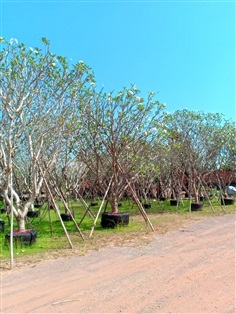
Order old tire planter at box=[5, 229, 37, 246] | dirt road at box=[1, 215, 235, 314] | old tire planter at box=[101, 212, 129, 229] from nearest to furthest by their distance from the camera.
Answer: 1. dirt road at box=[1, 215, 235, 314]
2. old tire planter at box=[5, 229, 37, 246]
3. old tire planter at box=[101, 212, 129, 229]

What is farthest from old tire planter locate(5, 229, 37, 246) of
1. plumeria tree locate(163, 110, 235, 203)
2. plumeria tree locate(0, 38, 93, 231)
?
plumeria tree locate(163, 110, 235, 203)

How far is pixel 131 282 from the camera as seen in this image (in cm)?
393

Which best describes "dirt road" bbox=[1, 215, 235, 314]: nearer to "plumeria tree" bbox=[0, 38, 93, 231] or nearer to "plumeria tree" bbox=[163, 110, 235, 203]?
"plumeria tree" bbox=[0, 38, 93, 231]

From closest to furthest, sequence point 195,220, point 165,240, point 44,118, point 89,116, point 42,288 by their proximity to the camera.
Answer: point 42,288 < point 165,240 < point 44,118 < point 89,116 < point 195,220

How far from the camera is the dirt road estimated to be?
10.6ft

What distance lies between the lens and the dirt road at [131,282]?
10.6ft

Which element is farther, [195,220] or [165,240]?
[195,220]

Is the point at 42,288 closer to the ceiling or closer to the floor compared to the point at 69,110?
closer to the floor

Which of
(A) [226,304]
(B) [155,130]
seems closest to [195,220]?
(B) [155,130]

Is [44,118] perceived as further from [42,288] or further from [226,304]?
[226,304]

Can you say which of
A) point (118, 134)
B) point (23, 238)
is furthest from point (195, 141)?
point (23, 238)

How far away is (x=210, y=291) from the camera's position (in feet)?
11.6

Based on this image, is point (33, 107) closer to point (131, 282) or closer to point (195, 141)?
point (131, 282)

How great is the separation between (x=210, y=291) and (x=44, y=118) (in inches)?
209
